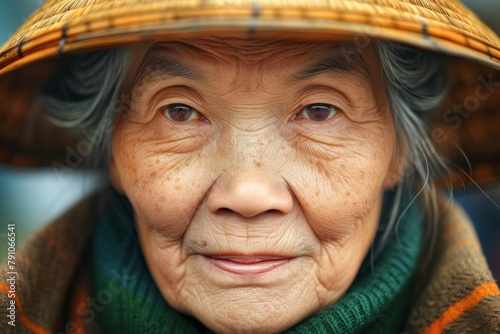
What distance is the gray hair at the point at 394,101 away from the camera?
138 centimetres

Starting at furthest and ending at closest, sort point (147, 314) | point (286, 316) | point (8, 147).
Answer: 1. point (8, 147)
2. point (147, 314)
3. point (286, 316)

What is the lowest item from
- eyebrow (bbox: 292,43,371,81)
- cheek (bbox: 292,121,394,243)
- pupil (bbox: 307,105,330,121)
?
cheek (bbox: 292,121,394,243)

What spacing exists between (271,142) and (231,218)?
0.64ft

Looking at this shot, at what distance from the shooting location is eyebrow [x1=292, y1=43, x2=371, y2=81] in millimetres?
1198

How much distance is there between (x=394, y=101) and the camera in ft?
4.56

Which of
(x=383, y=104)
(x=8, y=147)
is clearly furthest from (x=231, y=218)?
(x=8, y=147)

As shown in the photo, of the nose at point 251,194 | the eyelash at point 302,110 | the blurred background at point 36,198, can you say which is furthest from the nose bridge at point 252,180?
the blurred background at point 36,198

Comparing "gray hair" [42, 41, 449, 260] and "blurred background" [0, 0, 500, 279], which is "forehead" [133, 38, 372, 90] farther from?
"blurred background" [0, 0, 500, 279]

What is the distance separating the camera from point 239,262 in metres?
1.27

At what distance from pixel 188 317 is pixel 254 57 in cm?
73

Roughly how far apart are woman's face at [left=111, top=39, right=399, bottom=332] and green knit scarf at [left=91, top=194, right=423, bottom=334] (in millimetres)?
61

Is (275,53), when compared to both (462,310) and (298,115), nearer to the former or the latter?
(298,115)

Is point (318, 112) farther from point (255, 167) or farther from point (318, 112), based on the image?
point (255, 167)

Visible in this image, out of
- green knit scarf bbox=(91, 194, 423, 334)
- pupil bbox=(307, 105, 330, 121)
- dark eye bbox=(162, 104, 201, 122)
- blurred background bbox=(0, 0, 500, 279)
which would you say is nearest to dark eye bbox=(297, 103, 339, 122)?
pupil bbox=(307, 105, 330, 121)
